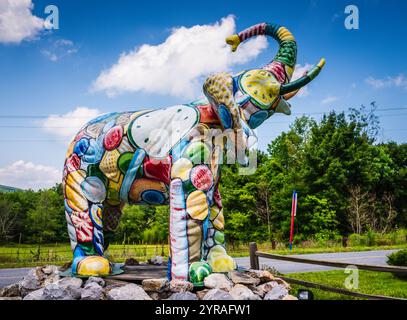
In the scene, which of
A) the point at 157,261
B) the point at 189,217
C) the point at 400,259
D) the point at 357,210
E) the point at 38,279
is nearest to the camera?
the point at 189,217

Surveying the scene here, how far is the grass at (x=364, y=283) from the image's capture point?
5816mm

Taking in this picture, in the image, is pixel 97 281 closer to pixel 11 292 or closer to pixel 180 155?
pixel 11 292

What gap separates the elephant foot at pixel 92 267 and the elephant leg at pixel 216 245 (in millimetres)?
1012

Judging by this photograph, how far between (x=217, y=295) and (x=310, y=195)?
1779cm

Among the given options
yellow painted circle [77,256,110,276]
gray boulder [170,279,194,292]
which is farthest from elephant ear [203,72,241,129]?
yellow painted circle [77,256,110,276]

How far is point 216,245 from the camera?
4.38 m

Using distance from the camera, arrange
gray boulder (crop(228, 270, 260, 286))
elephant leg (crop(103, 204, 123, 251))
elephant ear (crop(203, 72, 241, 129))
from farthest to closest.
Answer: elephant leg (crop(103, 204, 123, 251)) → elephant ear (crop(203, 72, 241, 129)) → gray boulder (crop(228, 270, 260, 286))

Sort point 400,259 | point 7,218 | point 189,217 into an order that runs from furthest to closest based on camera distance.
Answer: point 7,218, point 400,259, point 189,217

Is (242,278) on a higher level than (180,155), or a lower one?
lower

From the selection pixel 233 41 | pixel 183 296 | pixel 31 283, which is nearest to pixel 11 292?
pixel 31 283

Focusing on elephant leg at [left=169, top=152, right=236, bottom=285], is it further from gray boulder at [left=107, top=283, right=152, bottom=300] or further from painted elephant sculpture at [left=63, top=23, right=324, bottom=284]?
gray boulder at [left=107, top=283, right=152, bottom=300]

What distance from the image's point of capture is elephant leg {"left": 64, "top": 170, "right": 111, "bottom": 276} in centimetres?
415

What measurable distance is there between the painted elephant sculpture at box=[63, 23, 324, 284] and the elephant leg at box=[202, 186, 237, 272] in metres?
0.01

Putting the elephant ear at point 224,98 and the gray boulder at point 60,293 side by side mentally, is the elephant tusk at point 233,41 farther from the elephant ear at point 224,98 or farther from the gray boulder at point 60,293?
the gray boulder at point 60,293
